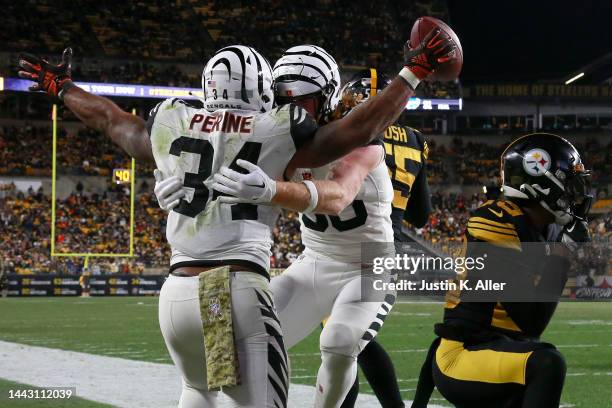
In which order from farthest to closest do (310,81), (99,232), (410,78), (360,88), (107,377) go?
(99,232) → (107,377) → (360,88) → (310,81) → (410,78)

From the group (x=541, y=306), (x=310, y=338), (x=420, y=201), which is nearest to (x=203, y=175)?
(x=541, y=306)

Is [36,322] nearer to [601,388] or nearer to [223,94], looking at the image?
[601,388]

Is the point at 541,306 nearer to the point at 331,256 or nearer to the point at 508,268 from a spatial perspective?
the point at 508,268

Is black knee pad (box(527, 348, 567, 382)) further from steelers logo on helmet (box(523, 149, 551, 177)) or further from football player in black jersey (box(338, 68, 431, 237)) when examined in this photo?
football player in black jersey (box(338, 68, 431, 237))

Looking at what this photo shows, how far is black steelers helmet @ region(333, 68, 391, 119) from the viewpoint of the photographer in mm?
5434

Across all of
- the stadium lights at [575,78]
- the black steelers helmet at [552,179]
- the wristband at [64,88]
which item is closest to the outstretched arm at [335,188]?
the black steelers helmet at [552,179]

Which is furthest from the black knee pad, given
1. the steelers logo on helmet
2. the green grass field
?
the green grass field

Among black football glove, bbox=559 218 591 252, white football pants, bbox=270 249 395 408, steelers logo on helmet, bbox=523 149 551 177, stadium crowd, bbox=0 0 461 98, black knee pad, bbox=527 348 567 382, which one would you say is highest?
stadium crowd, bbox=0 0 461 98

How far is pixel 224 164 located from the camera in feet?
11.1

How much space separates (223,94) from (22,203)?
28.2 meters

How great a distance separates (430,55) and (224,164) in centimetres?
86

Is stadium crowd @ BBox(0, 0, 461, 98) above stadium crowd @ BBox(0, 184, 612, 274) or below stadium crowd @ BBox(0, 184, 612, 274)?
above

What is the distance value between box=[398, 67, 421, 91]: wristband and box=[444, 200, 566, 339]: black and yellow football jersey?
2.04 feet

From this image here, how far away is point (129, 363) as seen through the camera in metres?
8.57
